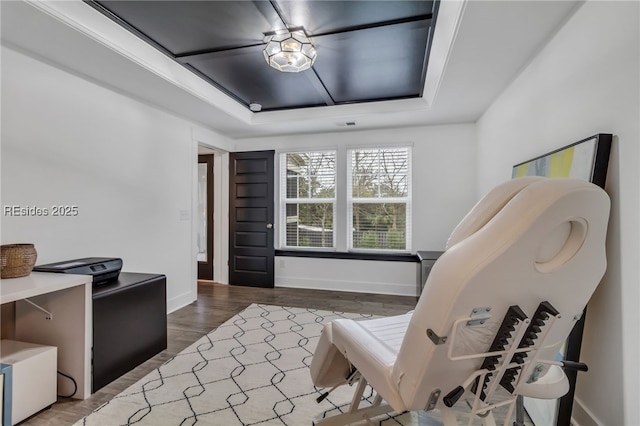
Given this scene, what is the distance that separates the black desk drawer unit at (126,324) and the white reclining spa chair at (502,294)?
6.30 ft

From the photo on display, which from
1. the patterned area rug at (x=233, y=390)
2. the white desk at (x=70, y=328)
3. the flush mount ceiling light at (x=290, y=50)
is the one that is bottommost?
the patterned area rug at (x=233, y=390)

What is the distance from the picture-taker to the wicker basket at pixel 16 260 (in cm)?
175

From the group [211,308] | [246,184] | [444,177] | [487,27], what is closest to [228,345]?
[211,308]

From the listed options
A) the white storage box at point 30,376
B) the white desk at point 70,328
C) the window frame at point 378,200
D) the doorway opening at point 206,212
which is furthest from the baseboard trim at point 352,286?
the white storage box at point 30,376

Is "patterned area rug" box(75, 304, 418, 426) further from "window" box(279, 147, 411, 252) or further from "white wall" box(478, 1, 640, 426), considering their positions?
"window" box(279, 147, 411, 252)

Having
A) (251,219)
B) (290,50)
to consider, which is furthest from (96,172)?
(251,219)

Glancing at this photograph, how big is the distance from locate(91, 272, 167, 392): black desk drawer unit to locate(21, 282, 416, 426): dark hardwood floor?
0.08 metres

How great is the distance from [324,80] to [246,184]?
86.9 inches

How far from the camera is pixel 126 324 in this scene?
2141 millimetres

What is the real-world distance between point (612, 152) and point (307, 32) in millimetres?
1938

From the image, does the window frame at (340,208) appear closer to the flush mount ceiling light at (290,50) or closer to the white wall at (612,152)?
the flush mount ceiling light at (290,50)

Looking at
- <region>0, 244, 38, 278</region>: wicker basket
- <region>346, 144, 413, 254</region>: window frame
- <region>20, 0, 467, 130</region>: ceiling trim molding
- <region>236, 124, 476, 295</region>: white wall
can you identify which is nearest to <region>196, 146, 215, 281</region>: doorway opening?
<region>20, 0, 467, 130</region>: ceiling trim molding

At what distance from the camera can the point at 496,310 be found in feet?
2.77

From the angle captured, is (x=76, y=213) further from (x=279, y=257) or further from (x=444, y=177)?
(x=444, y=177)
